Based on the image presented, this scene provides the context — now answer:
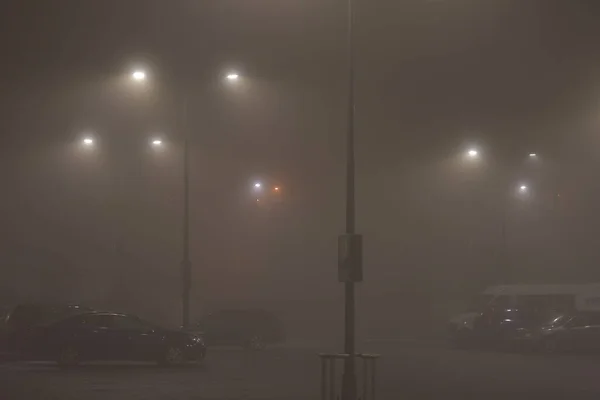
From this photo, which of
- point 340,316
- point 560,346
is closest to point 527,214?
point 340,316

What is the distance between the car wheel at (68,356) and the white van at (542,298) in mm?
18357

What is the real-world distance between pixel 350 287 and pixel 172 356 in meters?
10.9

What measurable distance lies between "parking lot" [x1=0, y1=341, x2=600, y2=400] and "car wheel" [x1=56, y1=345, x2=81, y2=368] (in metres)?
0.30

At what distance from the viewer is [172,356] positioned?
24156 millimetres

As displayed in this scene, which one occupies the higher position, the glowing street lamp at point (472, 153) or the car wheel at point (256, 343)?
the glowing street lamp at point (472, 153)

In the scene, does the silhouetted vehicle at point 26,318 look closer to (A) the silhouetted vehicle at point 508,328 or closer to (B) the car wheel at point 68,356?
(B) the car wheel at point 68,356

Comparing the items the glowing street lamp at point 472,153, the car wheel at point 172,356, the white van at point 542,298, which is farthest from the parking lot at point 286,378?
the glowing street lamp at point 472,153

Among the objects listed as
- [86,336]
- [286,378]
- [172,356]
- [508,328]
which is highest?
[86,336]

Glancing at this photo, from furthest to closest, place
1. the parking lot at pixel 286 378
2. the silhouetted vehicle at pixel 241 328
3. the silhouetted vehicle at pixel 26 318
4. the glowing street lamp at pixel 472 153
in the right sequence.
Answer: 1. the glowing street lamp at pixel 472 153
2. the silhouetted vehicle at pixel 241 328
3. the silhouetted vehicle at pixel 26 318
4. the parking lot at pixel 286 378

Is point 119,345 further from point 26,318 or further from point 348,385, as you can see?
point 348,385

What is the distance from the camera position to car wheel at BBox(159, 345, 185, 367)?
24141mm

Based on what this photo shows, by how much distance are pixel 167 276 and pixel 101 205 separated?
5.38 m

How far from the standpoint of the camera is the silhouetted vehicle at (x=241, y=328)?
32.3 metres

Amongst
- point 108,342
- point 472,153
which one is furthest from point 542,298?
point 108,342
